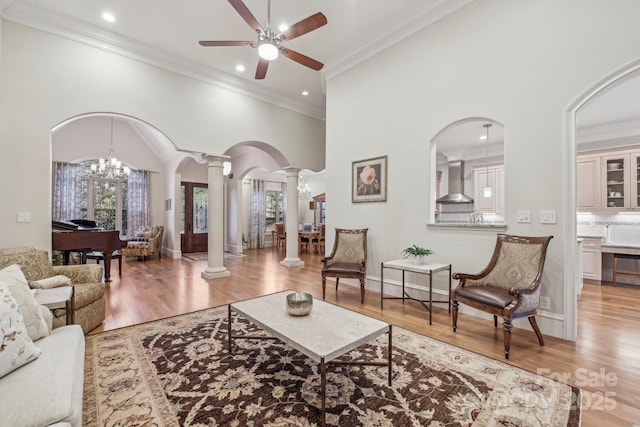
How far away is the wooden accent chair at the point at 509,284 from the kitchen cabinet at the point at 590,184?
13.2ft

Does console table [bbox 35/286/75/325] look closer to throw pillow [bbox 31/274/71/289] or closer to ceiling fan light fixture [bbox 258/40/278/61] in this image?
throw pillow [bbox 31/274/71/289]

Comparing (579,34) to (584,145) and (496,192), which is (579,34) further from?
(496,192)

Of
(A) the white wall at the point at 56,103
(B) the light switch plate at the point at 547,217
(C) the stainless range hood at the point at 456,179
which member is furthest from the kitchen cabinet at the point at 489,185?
(A) the white wall at the point at 56,103

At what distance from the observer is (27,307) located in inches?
65.0

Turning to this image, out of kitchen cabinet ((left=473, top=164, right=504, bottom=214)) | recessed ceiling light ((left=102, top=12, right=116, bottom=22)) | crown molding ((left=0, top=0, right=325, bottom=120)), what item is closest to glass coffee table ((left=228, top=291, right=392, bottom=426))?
recessed ceiling light ((left=102, top=12, right=116, bottom=22))

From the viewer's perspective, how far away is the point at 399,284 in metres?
4.11

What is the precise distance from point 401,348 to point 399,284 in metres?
1.65

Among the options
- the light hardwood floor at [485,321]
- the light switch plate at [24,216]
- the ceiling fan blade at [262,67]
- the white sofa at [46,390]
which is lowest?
the light hardwood floor at [485,321]

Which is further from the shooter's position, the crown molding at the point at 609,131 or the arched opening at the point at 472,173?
the arched opening at the point at 472,173

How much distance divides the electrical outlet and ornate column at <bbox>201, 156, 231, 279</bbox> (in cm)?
489

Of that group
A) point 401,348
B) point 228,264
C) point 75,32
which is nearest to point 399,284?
point 401,348

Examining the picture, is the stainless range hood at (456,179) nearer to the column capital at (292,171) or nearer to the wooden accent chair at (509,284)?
the column capital at (292,171)

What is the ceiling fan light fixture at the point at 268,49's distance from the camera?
300 cm

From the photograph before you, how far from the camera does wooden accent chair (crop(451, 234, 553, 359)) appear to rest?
2461mm
